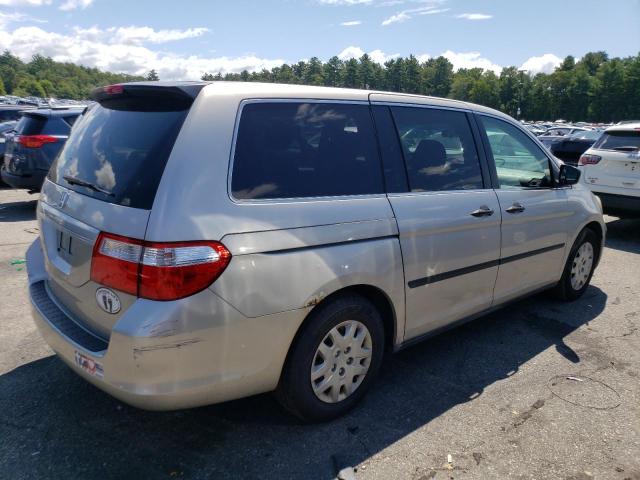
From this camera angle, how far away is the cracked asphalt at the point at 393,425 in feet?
8.17

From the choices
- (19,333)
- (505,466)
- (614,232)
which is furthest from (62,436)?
(614,232)

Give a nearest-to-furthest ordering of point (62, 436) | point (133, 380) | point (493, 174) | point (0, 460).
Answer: point (133, 380) → point (0, 460) → point (62, 436) → point (493, 174)

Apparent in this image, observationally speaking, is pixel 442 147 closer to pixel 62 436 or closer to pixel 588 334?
pixel 588 334

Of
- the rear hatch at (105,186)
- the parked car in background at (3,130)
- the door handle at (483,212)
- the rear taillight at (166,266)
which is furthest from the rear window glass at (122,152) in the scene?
the parked car in background at (3,130)

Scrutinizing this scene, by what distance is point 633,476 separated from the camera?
2510mm

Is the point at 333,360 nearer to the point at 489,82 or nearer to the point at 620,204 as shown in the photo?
the point at 620,204

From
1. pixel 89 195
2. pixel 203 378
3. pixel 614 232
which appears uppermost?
pixel 89 195

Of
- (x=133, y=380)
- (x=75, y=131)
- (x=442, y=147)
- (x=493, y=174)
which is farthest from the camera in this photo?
(x=493, y=174)

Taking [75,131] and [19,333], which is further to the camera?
[19,333]

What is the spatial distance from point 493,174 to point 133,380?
9.34 ft

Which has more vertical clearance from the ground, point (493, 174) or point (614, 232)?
point (493, 174)

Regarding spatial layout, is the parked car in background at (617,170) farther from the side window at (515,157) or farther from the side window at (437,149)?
the side window at (437,149)

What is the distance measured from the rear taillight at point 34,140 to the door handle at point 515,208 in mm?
7622

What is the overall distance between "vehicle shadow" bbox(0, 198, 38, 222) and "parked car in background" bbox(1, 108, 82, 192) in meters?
0.45
